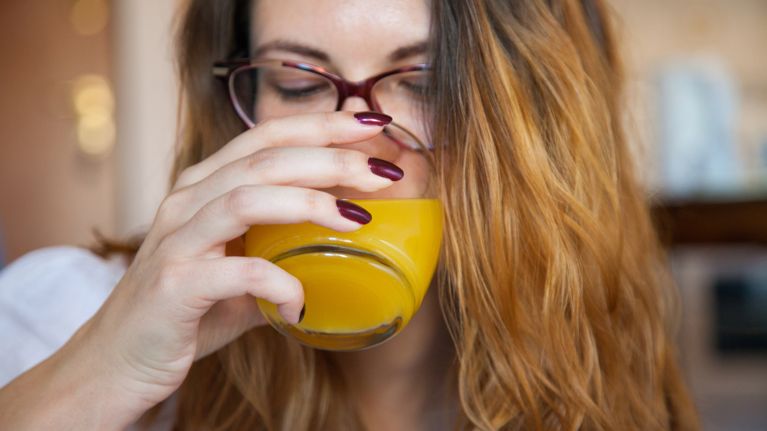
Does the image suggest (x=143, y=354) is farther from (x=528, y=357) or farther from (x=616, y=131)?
(x=616, y=131)

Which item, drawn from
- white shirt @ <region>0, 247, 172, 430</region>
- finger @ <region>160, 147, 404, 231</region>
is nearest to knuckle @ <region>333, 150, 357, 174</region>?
finger @ <region>160, 147, 404, 231</region>

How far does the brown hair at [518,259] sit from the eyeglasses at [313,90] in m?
0.04

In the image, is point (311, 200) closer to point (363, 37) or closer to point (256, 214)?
point (256, 214)

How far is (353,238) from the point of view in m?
0.74

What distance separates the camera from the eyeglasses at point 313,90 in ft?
3.13

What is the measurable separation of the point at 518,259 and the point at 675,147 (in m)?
4.15

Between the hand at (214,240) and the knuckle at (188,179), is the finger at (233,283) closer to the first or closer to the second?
the hand at (214,240)

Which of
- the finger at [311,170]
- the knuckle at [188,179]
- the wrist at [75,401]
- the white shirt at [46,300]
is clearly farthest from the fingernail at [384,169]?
the white shirt at [46,300]

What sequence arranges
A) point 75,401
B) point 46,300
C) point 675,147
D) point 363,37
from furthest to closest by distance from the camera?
1. point 675,147
2. point 46,300
3. point 363,37
4. point 75,401

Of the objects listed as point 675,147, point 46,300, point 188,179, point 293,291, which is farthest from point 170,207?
point 675,147

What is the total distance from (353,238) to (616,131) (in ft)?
2.11

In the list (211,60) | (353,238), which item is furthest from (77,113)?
(353,238)

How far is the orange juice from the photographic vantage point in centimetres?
75

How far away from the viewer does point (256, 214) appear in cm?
74
